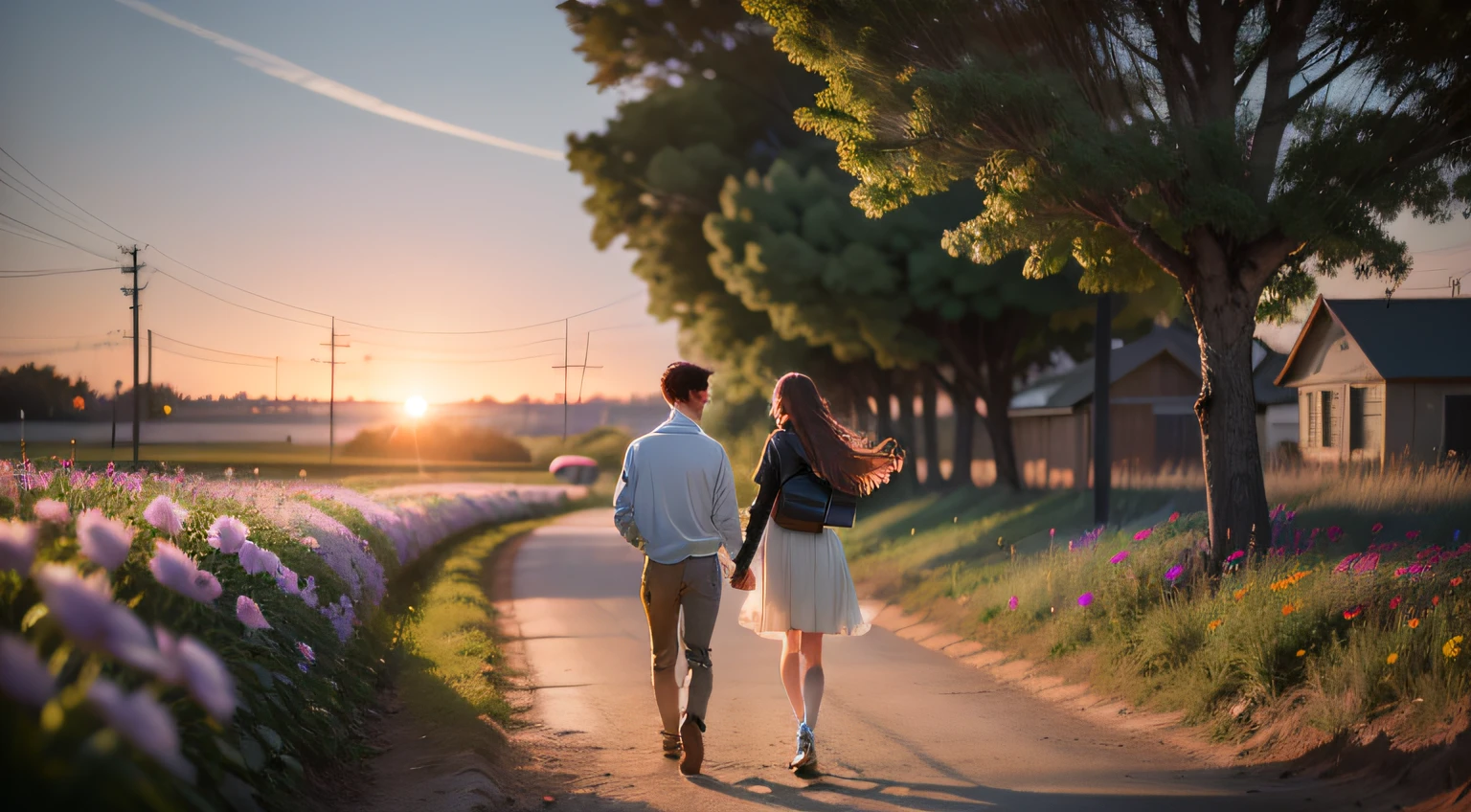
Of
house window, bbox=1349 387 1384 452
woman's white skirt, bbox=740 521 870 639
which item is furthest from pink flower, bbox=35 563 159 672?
house window, bbox=1349 387 1384 452

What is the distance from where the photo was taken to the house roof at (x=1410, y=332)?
22281 mm

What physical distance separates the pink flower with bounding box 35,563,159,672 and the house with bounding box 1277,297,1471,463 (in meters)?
21.7

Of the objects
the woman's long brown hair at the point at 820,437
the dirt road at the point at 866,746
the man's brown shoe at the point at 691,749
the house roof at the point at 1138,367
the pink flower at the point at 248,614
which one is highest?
the house roof at the point at 1138,367

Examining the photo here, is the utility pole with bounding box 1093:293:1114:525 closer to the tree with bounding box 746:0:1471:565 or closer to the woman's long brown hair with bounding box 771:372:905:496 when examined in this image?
the tree with bounding box 746:0:1471:565

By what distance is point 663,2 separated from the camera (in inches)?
1097

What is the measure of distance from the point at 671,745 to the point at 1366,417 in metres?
20.8

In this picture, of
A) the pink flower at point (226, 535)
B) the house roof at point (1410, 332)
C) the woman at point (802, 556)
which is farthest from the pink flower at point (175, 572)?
the house roof at point (1410, 332)

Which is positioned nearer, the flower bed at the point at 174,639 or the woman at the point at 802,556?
the flower bed at the point at 174,639

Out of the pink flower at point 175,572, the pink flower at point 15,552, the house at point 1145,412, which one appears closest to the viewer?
the pink flower at point 15,552

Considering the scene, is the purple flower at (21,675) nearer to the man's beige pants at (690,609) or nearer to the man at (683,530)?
the man at (683,530)

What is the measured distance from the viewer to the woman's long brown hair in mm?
7016

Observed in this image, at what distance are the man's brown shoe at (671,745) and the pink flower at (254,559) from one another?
2470mm

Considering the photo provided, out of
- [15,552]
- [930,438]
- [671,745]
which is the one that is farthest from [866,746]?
[930,438]

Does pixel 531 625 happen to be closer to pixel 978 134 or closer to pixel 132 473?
pixel 132 473
